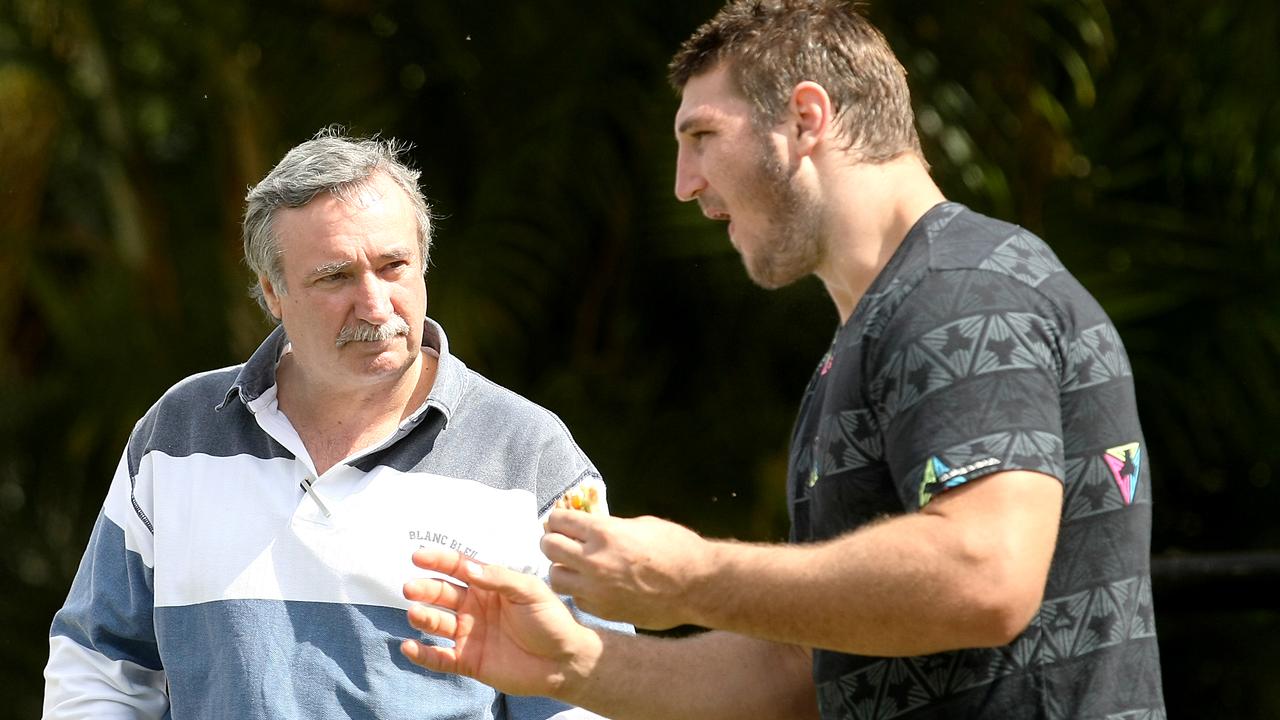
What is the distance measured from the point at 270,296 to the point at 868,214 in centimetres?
117

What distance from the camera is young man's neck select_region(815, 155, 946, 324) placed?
1.84 metres

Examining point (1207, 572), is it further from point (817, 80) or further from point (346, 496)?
point (346, 496)

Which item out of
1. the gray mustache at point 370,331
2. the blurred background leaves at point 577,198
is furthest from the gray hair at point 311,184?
the blurred background leaves at point 577,198

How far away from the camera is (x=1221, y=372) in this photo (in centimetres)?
441

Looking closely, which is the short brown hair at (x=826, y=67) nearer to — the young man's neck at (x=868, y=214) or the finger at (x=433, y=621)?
the young man's neck at (x=868, y=214)

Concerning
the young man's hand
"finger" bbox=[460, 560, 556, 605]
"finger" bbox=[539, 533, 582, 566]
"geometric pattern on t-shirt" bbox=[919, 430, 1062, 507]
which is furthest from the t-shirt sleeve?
Result: "finger" bbox=[460, 560, 556, 605]

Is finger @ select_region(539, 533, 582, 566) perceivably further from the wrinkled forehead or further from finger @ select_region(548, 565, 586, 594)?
the wrinkled forehead

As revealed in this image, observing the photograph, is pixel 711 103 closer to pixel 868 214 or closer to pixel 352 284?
pixel 868 214

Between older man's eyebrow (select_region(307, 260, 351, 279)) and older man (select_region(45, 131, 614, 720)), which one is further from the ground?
older man's eyebrow (select_region(307, 260, 351, 279))

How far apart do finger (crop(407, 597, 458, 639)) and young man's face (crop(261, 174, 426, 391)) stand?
60cm

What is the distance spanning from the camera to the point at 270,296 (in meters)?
2.54

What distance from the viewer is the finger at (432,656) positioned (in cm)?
188

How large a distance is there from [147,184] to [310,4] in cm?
90

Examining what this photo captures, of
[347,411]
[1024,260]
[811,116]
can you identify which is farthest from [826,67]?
[347,411]
